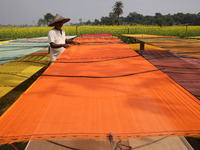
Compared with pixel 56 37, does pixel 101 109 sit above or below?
below

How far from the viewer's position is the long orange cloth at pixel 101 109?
2.64 feet

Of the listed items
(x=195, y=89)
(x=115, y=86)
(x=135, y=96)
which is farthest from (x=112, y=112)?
(x=195, y=89)

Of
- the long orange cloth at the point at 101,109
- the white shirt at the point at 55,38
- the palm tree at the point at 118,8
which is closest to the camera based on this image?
the long orange cloth at the point at 101,109

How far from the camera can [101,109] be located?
100 cm

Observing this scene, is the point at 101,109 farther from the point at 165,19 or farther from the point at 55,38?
the point at 165,19

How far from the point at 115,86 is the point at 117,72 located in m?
0.39

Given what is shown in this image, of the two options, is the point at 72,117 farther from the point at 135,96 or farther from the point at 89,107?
the point at 135,96

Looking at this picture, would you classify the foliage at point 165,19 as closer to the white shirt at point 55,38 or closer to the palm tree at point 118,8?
the palm tree at point 118,8

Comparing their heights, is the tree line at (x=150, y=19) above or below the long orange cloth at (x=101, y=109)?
above

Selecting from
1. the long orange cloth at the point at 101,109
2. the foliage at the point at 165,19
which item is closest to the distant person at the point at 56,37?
the long orange cloth at the point at 101,109

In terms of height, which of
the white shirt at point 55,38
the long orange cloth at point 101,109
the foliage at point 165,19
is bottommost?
the long orange cloth at point 101,109

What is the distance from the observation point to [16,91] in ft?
14.0

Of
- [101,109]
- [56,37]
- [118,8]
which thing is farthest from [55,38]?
[118,8]

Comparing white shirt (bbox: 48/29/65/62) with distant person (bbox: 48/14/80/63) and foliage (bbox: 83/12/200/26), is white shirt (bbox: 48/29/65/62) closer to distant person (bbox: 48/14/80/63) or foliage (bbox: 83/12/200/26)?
distant person (bbox: 48/14/80/63)
